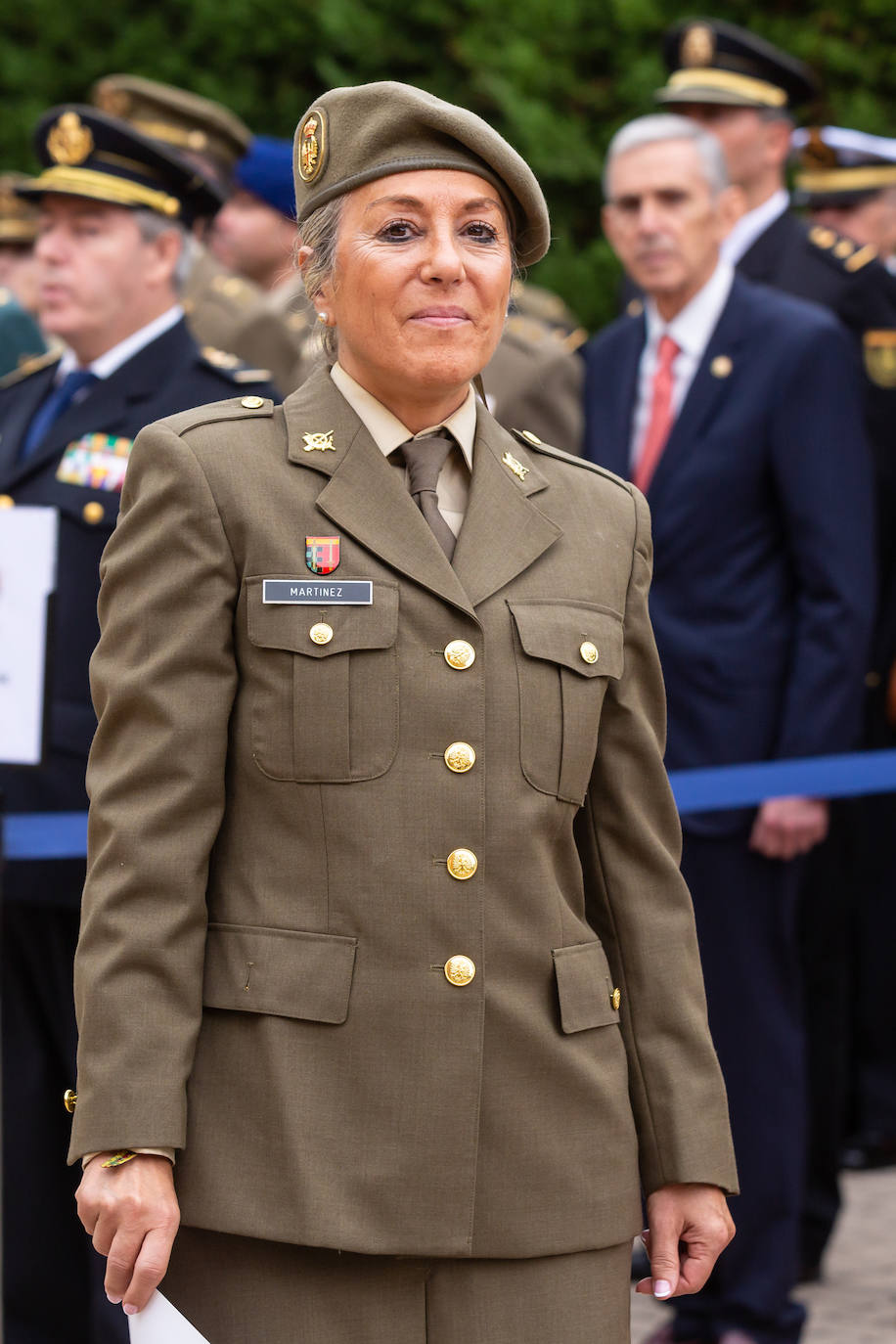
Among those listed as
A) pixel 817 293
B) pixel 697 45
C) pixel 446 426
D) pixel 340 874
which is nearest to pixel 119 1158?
pixel 340 874

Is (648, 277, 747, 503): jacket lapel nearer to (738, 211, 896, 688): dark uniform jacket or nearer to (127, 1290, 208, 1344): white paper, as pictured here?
(738, 211, 896, 688): dark uniform jacket

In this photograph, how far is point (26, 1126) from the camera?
13.8 feet

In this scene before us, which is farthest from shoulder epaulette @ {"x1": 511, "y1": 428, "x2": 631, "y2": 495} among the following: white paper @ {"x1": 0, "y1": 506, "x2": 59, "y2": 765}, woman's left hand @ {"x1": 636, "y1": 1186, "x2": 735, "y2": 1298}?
white paper @ {"x1": 0, "y1": 506, "x2": 59, "y2": 765}

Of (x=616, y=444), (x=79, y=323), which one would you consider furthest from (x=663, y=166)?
(x=79, y=323)

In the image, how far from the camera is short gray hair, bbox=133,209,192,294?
4.62m

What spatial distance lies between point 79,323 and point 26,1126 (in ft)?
5.32

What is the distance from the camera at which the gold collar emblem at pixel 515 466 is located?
107 inches

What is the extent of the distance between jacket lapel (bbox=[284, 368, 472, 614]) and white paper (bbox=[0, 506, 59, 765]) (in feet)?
4.46

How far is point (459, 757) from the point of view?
8.16 feet

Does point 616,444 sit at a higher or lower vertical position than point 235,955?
higher

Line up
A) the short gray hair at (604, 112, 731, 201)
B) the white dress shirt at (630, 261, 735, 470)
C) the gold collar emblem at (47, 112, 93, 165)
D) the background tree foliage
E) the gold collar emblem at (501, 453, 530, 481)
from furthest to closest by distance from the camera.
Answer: the background tree foliage
the short gray hair at (604, 112, 731, 201)
the white dress shirt at (630, 261, 735, 470)
the gold collar emblem at (47, 112, 93, 165)
the gold collar emblem at (501, 453, 530, 481)

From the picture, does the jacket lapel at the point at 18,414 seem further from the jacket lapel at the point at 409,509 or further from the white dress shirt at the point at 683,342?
the jacket lapel at the point at 409,509

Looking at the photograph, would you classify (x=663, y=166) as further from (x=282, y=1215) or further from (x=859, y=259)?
(x=282, y=1215)

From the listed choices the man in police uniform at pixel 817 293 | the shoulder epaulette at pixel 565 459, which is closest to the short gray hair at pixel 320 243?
the shoulder epaulette at pixel 565 459
